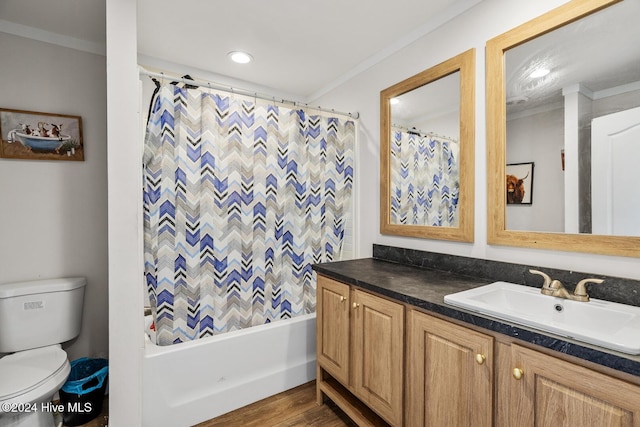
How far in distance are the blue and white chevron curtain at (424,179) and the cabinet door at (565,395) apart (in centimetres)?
90

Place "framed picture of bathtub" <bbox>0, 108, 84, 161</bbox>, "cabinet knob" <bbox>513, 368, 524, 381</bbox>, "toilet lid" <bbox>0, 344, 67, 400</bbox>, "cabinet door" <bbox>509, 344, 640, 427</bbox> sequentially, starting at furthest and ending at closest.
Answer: "framed picture of bathtub" <bbox>0, 108, 84, 161</bbox>, "toilet lid" <bbox>0, 344, 67, 400</bbox>, "cabinet knob" <bbox>513, 368, 524, 381</bbox>, "cabinet door" <bbox>509, 344, 640, 427</bbox>

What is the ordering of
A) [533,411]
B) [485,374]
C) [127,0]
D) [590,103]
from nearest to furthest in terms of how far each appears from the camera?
[533,411] → [485,374] → [590,103] → [127,0]

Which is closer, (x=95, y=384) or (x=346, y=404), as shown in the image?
(x=346, y=404)

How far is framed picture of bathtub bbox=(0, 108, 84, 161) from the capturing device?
1.89 m

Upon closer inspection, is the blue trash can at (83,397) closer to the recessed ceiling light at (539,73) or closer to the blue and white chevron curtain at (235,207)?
the blue and white chevron curtain at (235,207)

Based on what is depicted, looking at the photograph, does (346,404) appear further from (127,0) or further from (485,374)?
(127,0)

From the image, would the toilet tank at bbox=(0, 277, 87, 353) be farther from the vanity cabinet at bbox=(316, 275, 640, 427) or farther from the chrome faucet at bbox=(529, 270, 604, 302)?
the chrome faucet at bbox=(529, 270, 604, 302)

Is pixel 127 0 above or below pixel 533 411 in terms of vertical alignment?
above

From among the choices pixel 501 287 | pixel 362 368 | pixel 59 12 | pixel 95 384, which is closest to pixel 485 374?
pixel 501 287

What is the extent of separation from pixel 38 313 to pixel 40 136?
1.16 meters

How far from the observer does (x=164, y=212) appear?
1.68 m

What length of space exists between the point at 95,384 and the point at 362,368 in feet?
5.46

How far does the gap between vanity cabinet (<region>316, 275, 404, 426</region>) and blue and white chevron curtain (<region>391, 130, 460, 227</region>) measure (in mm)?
691

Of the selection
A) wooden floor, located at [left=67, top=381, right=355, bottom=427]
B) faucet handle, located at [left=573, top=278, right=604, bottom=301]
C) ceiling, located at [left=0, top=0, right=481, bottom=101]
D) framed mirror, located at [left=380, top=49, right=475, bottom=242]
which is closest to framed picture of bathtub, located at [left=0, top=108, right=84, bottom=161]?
ceiling, located at [left=0, top=0, right=481, bottom=101]
